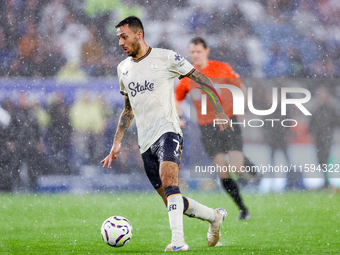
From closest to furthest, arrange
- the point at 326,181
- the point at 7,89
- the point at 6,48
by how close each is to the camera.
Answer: the point at 326,181
the point at 7,89
the point at 6,48

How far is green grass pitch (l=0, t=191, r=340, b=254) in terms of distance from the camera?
423 cm

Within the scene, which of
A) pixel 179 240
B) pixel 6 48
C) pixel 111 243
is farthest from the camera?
pixel 6 48

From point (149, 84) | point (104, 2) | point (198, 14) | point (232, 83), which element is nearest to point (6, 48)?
point (104, 2)

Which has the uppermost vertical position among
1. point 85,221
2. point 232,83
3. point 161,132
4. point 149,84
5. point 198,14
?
point 198,14

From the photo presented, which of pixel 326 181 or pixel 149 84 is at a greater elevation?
pixel 149 84

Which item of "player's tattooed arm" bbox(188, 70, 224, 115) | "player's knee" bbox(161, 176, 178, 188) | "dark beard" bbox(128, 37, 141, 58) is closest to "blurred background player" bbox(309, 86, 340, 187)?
"player's tattooed arm" bbox(188, 70, 224, 115)

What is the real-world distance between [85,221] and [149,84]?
3333 millimetres

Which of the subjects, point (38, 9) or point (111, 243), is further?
point (38, 9)

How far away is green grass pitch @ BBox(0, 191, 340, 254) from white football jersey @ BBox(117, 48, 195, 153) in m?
0.96

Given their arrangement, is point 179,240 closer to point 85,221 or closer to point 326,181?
point 85,221

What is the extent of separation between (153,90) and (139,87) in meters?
0.12

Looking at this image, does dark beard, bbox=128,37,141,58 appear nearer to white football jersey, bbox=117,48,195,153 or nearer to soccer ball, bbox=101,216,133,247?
white football jersey, bbox=117,48,195,153

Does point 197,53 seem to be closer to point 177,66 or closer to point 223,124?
point 177,66

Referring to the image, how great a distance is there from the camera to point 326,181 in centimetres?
1170
